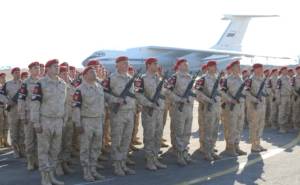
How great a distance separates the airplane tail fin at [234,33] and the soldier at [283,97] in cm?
3615

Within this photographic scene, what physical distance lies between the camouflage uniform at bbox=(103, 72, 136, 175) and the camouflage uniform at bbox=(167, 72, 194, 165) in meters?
1.15

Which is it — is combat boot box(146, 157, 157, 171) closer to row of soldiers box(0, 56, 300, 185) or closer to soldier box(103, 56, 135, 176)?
row of soldiers box(0, 56, 300, 185)

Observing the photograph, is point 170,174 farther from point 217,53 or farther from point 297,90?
point 217,53

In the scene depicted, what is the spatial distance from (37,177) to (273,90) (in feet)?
27.0

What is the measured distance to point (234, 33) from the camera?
164 ft

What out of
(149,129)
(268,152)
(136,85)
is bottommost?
(268,152)

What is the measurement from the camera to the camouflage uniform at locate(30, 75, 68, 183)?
6.92 metres

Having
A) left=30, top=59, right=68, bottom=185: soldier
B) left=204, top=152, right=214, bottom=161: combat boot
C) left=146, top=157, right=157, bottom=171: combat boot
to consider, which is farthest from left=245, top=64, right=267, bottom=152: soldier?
left=30, top=59, right=68, bottom=185: soldier

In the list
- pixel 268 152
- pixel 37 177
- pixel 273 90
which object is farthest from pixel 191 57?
pixel 37 177

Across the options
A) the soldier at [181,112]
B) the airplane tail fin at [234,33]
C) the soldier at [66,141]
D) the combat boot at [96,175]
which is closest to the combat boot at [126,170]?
the combat boot at [96,175]

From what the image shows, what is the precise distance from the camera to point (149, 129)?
327 inches

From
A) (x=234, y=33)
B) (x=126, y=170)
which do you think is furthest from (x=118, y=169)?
(x=234, y=33)

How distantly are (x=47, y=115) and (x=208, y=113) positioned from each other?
3616 millimetres

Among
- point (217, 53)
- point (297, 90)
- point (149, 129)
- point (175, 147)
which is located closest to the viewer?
point (149, 129)
